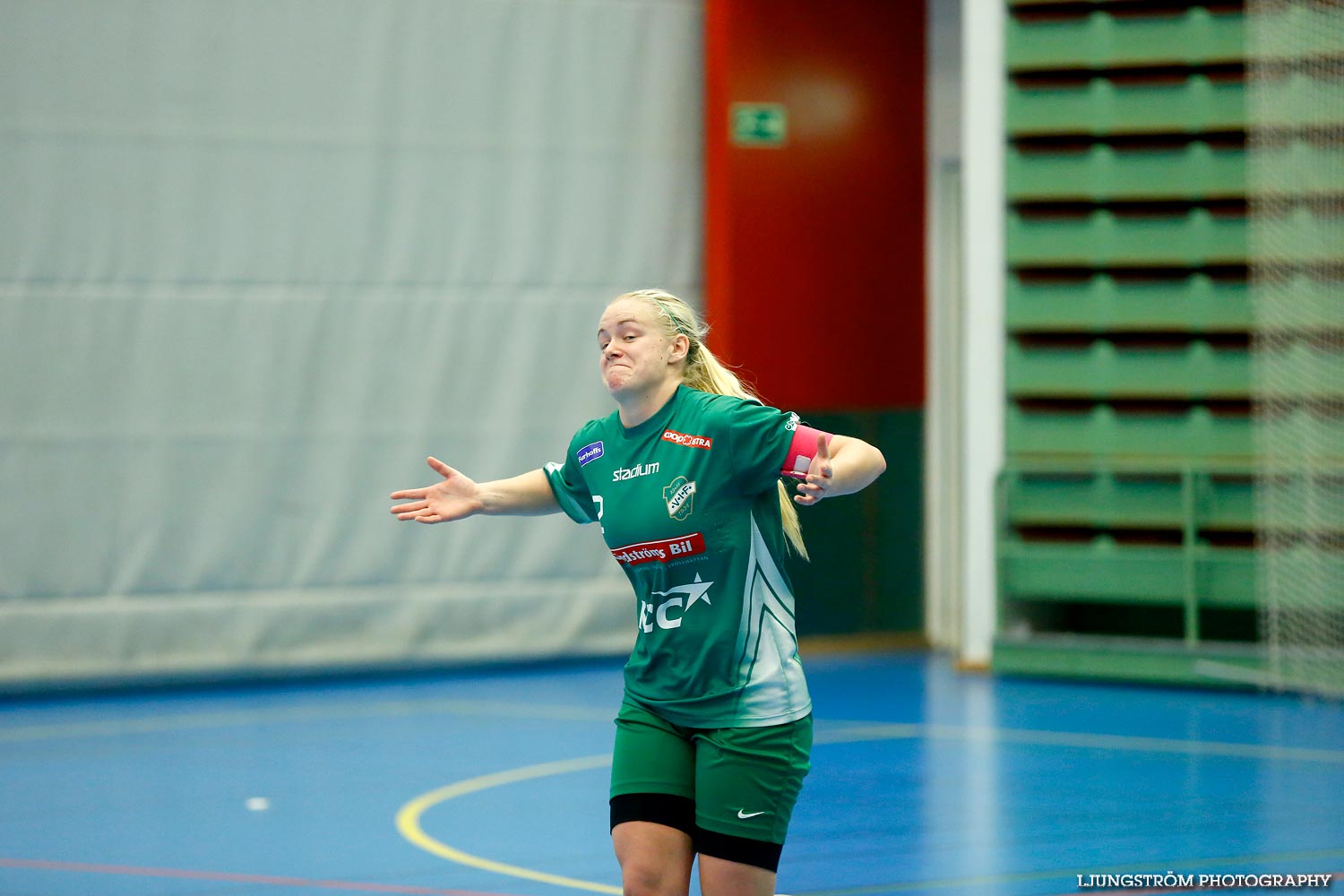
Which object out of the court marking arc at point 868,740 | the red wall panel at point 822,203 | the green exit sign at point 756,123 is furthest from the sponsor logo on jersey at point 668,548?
the green exit sign at point 756,123

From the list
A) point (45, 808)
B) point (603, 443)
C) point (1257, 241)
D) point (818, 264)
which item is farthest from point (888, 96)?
point (603, 443)

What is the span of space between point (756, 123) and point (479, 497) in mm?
8103

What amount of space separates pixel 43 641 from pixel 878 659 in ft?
18.1

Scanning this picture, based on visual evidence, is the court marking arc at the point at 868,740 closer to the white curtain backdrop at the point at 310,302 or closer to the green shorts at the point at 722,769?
the green shorts at the point at 722,769

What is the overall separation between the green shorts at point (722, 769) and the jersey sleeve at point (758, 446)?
22.3 inches

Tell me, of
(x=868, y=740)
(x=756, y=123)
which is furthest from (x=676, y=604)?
(x=756, y=123)

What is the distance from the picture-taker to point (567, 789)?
7.75 metres

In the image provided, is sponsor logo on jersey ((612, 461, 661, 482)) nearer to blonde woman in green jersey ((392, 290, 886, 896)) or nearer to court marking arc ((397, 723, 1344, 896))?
blonde woman in green jersey ((392, 290, 886, 896))

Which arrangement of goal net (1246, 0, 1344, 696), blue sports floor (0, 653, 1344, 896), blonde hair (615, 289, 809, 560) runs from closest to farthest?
blonde hair (615, 289, 809, 560) → blue sports floor (0, 653, 1344, 896) → goal net (1246, 0, 1344, 696)

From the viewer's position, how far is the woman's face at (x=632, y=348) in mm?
4082

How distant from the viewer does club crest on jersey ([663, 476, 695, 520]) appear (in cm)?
398

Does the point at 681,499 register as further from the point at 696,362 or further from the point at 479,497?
the point at 479,497

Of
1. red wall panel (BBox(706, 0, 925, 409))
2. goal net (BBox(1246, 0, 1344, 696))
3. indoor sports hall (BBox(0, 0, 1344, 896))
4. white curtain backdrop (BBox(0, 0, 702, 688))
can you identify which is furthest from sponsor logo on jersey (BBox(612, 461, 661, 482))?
red wall panel (BBox(706, 0, 925, 409))

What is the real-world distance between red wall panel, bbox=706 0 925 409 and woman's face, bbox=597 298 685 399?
7.90 metres
